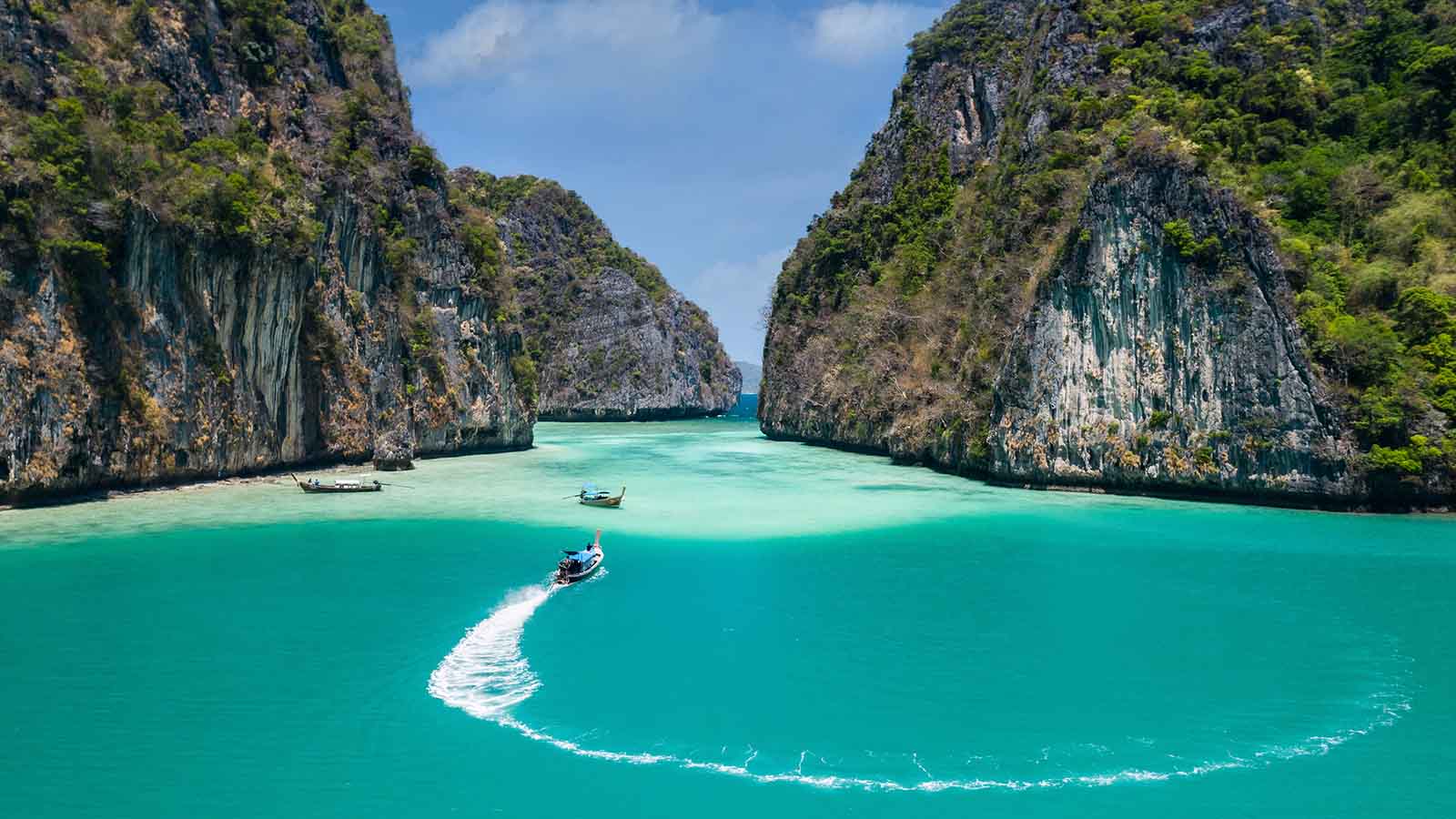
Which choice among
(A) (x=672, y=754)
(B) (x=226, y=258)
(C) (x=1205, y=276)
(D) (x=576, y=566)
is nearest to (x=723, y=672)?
(A) (x=672, y=754)

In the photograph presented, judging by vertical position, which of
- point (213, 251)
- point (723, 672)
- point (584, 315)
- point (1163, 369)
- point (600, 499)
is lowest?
point (723, 672)

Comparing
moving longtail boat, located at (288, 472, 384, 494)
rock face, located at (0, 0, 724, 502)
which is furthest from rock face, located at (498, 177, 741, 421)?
moving longtail boat, located at (288, 472, 384, 494)

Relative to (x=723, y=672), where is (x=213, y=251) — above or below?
above

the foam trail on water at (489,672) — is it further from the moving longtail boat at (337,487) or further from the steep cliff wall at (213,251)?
the steep cliff wall at (213,251)

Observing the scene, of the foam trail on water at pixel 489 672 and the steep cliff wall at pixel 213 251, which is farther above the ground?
the steep cliff wall at pixel 213 251

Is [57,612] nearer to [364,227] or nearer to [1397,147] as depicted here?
[364,227]

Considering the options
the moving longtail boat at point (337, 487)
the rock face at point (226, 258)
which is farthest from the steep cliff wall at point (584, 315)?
the moving longtail boat at point (337, 487)

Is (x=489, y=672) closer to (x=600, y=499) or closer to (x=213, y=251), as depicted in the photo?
(x=600, y=499)
